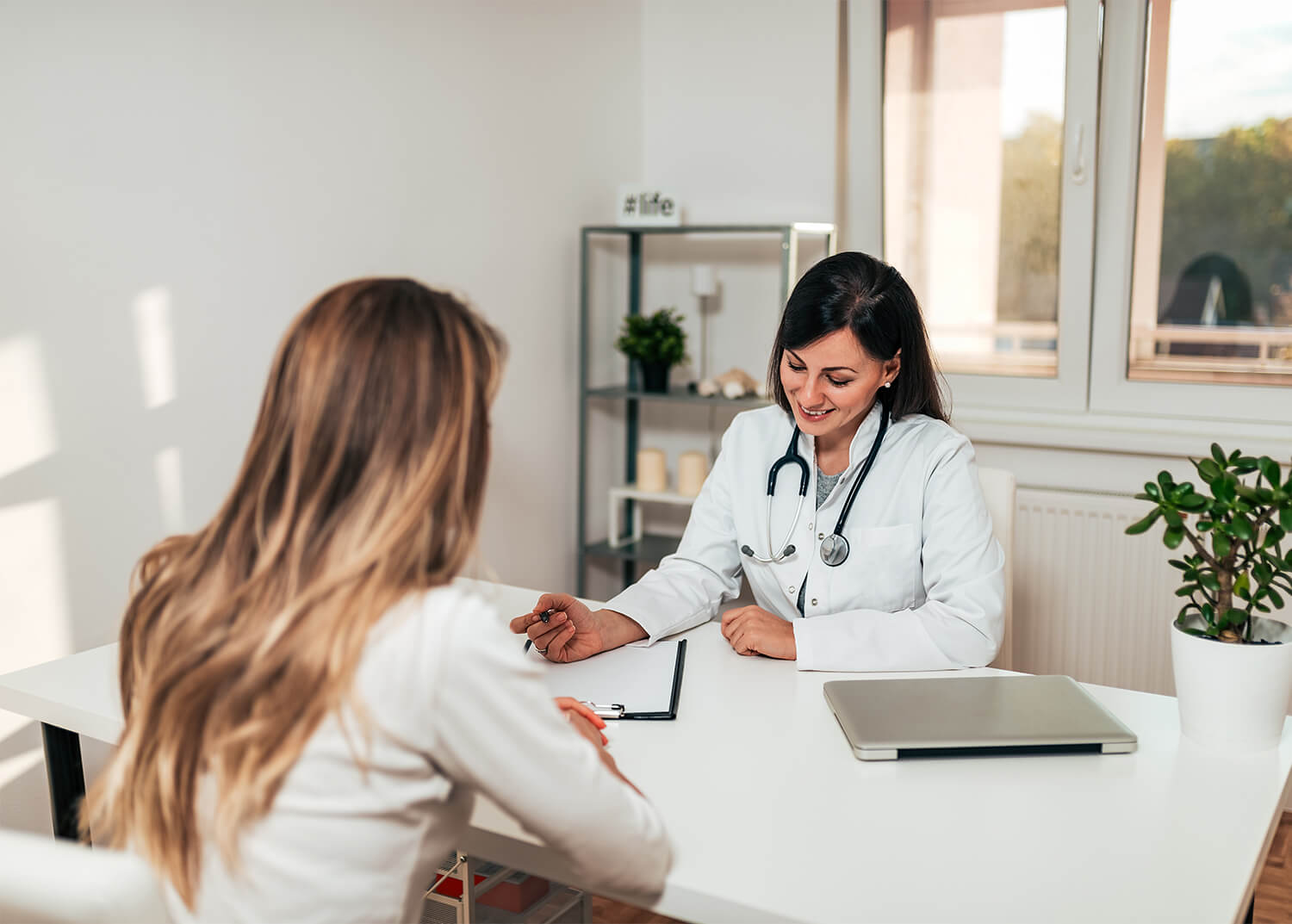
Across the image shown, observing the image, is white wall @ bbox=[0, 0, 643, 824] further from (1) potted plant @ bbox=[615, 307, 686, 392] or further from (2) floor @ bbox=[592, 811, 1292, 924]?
(2) floor @ bbox=[592, 811, 1292, 924]

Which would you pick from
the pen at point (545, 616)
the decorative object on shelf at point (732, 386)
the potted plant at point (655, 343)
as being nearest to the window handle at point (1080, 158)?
the decorative object on shelf at point (732, 386)

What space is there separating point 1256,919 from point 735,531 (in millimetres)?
1363

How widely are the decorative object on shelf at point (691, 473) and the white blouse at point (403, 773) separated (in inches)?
90.2

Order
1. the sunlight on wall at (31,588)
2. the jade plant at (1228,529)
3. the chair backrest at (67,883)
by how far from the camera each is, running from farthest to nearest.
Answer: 1. the sunlight on wall at (31,588)
2. the jade plant at (1228,529)
3. the chair backrest at (67,883)

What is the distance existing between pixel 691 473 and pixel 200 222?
60.3 inches

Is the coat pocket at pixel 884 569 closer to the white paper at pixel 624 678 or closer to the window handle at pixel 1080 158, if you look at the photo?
the white paper at pixel 624 678

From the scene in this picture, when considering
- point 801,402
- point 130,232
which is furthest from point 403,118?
point 801,402

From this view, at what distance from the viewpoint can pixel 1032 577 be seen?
2.92 meters

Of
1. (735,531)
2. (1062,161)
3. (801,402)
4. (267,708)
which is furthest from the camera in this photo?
(1062,161)

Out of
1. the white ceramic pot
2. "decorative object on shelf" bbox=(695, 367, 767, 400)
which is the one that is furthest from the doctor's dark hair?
"decorative object on shelf" bbox=(695, 367, 767, 400)

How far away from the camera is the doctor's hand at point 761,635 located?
4.97 ft

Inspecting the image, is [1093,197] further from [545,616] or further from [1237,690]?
[545,616]

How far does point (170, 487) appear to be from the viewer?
6.98 ft

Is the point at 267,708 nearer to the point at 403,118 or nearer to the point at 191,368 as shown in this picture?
the point at 191,368
